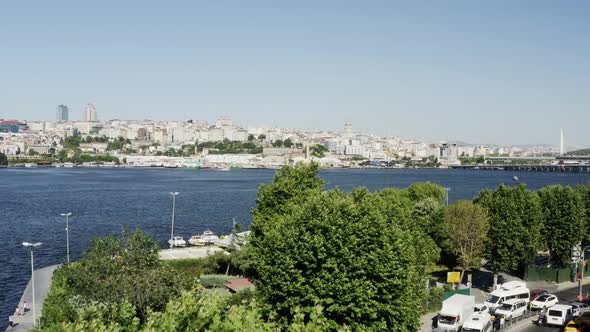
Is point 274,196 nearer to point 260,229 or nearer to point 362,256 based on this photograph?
point 260,229

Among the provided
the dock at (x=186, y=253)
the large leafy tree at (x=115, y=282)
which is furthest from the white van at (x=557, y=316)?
the dock at (x=186, y=253)

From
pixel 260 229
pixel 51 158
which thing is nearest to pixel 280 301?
pixel 260 229

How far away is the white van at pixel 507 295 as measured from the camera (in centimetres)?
1545

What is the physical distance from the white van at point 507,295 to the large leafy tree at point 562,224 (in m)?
4.97

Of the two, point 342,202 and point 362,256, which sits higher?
point 342,202

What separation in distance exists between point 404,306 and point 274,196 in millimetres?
7913

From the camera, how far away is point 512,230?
18.7 meters

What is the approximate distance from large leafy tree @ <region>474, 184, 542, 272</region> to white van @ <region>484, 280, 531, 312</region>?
2482mm

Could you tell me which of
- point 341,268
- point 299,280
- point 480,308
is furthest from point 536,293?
point 299,280

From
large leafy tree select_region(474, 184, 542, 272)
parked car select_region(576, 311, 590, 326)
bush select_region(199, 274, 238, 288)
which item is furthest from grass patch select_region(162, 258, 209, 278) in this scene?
parked car select_region(576, 311, 590, 326)

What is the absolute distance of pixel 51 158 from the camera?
133m

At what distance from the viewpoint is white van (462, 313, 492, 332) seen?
527 inches

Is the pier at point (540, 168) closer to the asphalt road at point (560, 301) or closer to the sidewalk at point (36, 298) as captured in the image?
the asphalt road at point (560, 301)

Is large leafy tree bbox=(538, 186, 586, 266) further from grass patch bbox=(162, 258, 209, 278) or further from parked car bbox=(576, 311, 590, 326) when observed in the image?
grass patch bbox=(162, 258, 209, 278)
